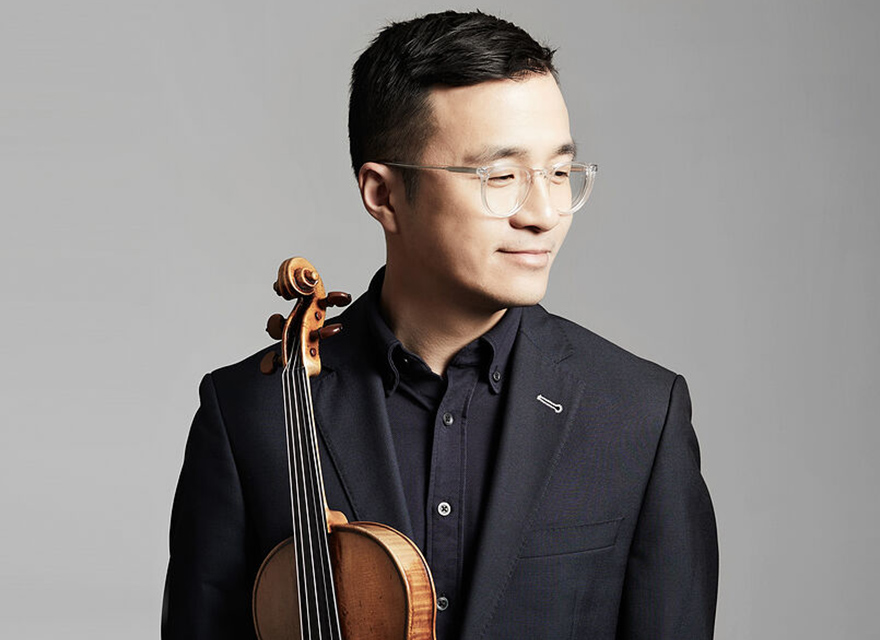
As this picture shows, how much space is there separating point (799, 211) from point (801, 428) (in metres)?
0.59

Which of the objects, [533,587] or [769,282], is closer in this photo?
[533,587]

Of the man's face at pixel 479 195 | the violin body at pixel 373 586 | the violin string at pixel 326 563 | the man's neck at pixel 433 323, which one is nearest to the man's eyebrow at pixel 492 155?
the man's face at pixel 479 195

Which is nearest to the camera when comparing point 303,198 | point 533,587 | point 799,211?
point 533,587

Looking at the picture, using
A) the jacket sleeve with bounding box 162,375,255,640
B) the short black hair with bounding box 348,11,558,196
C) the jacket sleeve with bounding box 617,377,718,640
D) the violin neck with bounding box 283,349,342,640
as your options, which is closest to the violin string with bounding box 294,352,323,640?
the violin neck with bounding box 283,349,342,640

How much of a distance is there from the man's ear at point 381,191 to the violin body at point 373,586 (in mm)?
516

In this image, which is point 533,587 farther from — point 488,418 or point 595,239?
point 595,239

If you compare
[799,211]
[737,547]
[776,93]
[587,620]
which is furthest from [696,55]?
[587,620]

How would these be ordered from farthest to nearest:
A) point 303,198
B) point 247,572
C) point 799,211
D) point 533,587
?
point 303,198
point 799,211
point 247,572
point 533,587

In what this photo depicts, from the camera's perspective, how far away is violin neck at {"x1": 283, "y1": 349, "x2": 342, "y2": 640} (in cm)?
199

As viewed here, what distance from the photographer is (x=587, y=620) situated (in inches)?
86.3

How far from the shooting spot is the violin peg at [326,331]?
2.04 meters

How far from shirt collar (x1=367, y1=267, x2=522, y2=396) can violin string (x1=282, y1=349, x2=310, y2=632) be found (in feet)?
0.66

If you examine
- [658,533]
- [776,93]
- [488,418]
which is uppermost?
[776,93]

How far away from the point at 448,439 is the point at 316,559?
32cm
